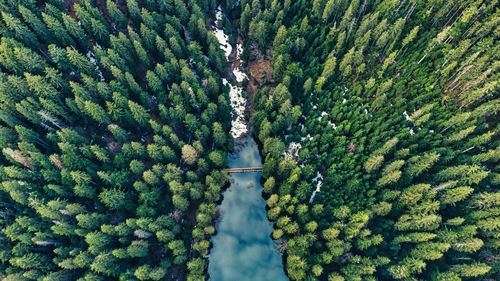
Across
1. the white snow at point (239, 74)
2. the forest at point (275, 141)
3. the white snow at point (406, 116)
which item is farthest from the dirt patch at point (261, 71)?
the white snow at point (406, 116)

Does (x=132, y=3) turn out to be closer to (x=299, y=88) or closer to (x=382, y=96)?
(x=299, y=88)

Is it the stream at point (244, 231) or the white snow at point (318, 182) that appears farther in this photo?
the white snow at point (318, 182)

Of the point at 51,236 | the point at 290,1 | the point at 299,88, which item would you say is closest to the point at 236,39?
the point at 290,1

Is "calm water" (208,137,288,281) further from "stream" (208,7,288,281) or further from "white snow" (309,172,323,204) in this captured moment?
"white snow" (309,172,323,204)

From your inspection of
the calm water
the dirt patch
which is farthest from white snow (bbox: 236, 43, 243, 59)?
the calm water

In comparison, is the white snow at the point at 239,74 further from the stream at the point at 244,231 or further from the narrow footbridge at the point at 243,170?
the narrow footbridge at the point at 243,170

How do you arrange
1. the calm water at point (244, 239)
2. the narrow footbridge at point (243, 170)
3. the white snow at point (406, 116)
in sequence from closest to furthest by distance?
1. the calm water at point (244, 239)
2. the white snow at point (406, 116)
3. the narrow footbridge at point (243, 170)

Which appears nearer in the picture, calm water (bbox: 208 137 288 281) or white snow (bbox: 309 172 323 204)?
calm water (bbox: 208 137 288 281)
